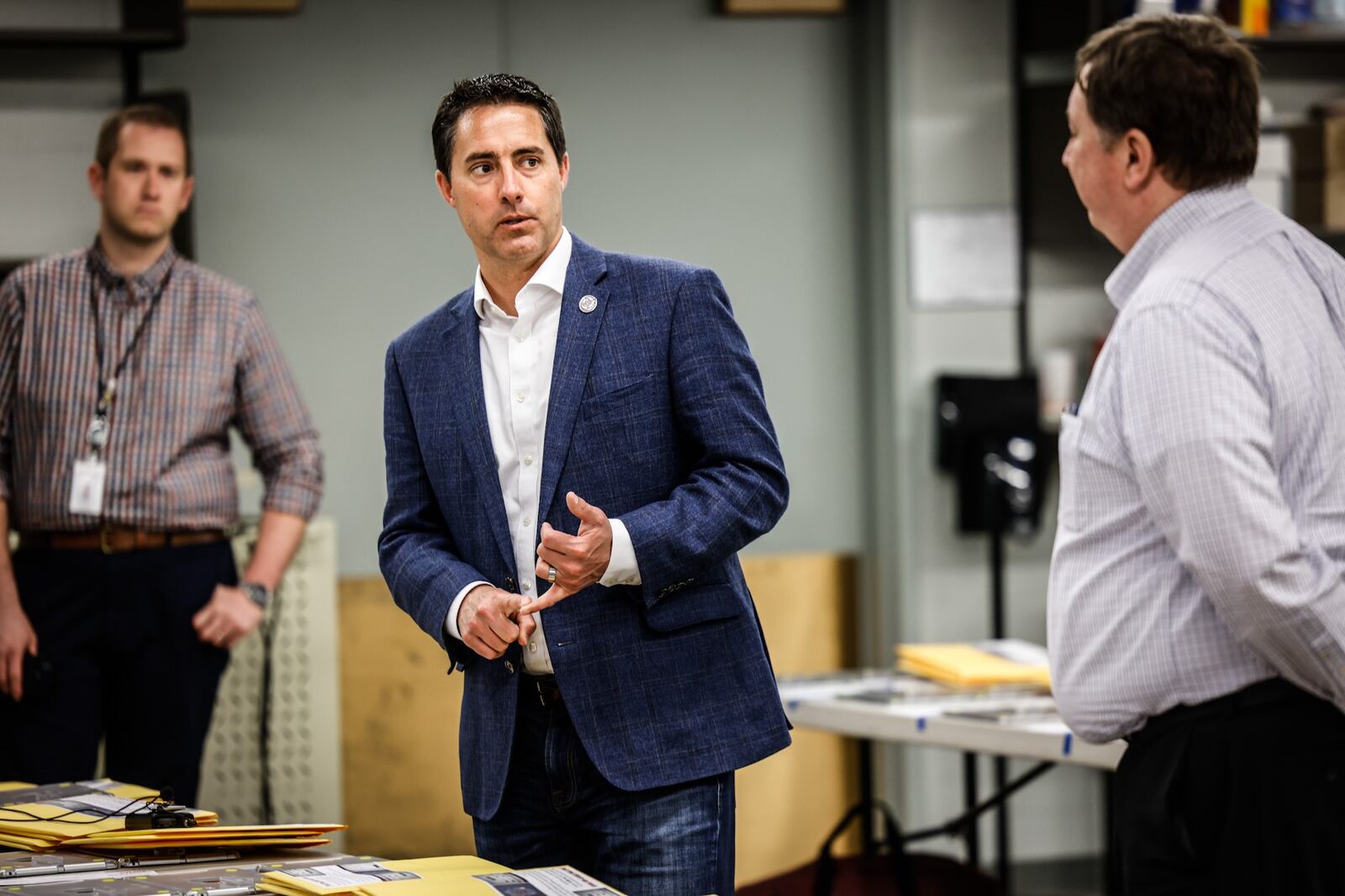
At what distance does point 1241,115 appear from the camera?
5.67 ft

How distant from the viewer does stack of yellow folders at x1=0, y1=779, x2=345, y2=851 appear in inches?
69.0

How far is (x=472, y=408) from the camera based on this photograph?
1.93m

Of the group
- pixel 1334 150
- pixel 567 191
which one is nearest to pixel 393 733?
pixel 567 191

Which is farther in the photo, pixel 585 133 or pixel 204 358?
pixel 585 133

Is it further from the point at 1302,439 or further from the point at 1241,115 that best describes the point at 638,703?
the point at 1241,115

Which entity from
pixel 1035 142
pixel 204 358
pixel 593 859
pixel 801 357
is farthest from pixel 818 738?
pixel 593 859

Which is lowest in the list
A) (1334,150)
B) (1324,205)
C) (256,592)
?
(256,592)

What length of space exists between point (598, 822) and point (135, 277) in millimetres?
1688

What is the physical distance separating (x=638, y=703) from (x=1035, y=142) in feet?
9.72

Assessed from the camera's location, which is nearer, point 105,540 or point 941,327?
point 105,540

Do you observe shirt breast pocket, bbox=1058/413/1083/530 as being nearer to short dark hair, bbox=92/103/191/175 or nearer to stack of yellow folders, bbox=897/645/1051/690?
stack of yellow folders, bbox=897/645/1051/690

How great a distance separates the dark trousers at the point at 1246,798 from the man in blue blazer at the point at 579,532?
0.46 m

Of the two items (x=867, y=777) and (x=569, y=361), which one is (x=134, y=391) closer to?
(x=569, y=361)

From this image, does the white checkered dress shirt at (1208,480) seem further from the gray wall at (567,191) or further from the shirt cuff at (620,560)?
the gray wall at (567,191)
